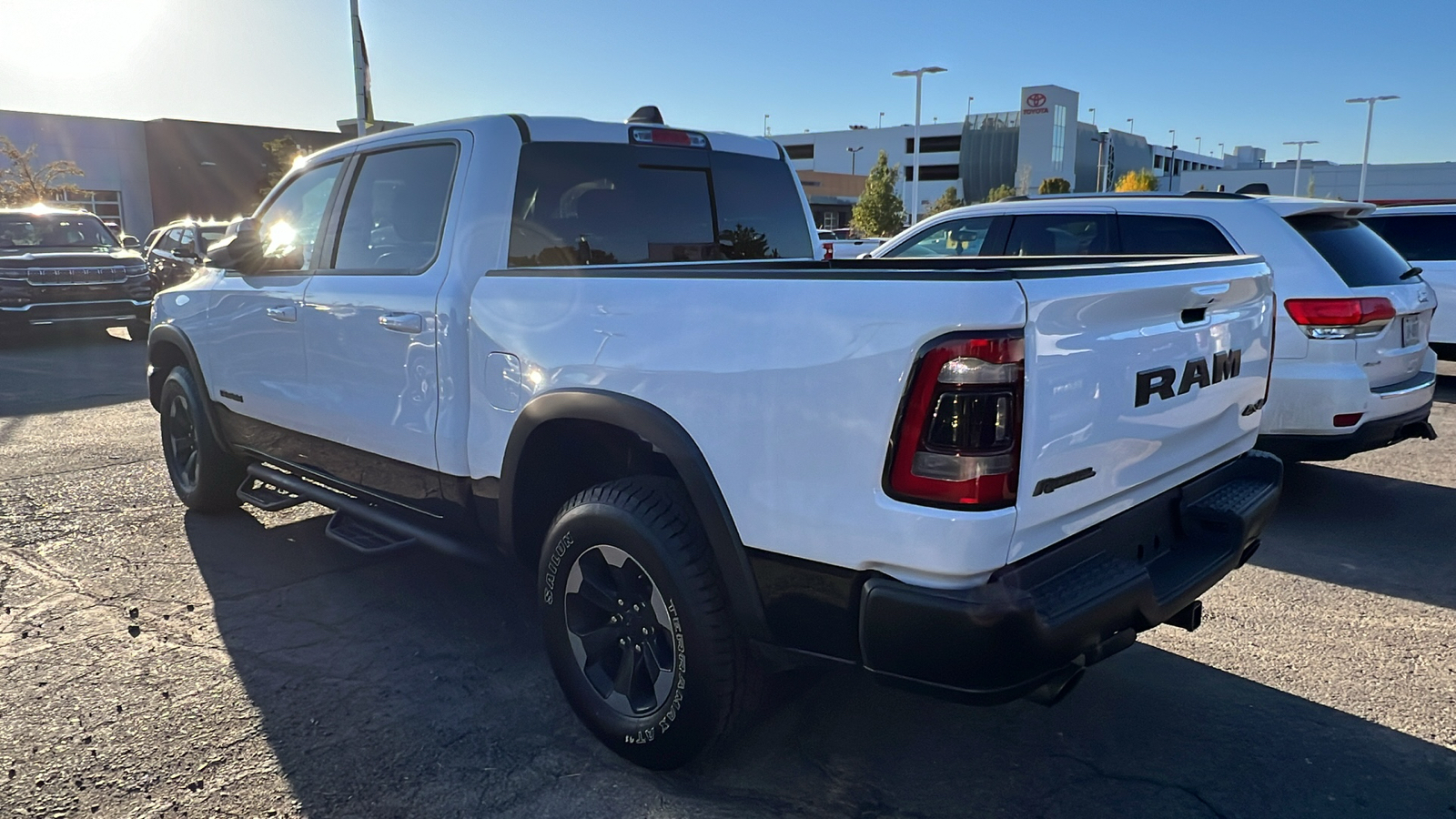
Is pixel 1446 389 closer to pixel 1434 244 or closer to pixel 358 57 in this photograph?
pixel 1434 244

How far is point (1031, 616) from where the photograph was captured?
7.09 ft

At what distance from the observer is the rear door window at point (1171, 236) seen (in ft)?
18.4

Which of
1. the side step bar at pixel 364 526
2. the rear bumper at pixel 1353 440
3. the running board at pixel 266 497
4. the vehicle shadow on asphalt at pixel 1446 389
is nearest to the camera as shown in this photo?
the side step bar at pixel 364 526

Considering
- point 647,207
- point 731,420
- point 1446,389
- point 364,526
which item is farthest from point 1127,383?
point 1446,389

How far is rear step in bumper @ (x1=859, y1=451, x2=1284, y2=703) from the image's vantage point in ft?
7.04

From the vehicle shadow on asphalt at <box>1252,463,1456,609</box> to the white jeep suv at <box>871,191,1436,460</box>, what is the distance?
0.42m

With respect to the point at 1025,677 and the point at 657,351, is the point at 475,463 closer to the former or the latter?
the point at 657,351

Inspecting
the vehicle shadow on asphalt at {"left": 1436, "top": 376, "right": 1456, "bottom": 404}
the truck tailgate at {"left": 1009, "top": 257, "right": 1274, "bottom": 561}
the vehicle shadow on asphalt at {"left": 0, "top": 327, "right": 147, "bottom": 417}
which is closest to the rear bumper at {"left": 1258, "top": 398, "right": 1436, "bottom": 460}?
the truck tailgate at {"left": 1009, "top": 257, "right": 1274, "bottom": 561}

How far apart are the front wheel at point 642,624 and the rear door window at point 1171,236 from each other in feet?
13.8

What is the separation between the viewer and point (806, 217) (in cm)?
461

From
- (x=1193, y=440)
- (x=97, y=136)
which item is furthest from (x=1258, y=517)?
(x=97, y=136)

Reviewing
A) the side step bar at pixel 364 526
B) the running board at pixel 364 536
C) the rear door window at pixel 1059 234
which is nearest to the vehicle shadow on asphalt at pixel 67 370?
the side step bar at pixel 364 526

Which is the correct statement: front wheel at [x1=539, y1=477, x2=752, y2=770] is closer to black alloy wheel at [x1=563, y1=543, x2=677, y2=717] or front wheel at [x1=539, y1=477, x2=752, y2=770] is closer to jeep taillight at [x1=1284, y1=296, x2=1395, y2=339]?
black alloy wheel at [x1=563, y1=543, x2=677, y2=717]

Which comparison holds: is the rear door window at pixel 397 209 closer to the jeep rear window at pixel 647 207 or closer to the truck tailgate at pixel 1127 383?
the jeep rear window at pixel 647 207
